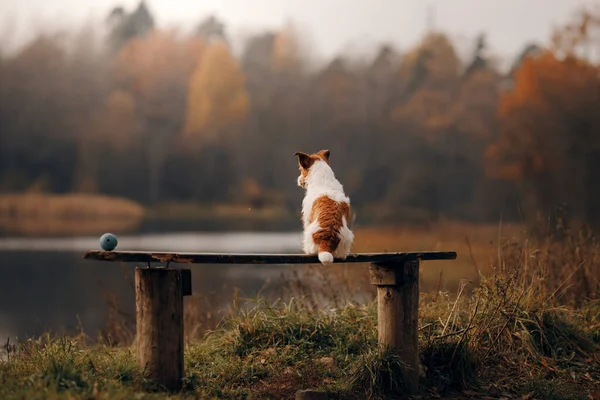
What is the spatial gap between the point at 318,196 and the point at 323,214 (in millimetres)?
184

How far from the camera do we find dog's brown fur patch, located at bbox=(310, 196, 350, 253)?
16.3 feet

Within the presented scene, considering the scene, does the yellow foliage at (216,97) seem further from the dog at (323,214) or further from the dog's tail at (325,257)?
the dog's tail at (325,257)

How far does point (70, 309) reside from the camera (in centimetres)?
1378

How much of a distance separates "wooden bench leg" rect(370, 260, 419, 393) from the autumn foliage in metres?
27.3

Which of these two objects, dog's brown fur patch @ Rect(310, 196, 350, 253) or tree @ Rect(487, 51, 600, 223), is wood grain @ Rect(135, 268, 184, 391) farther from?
tree @ Rect(487, 51, 600, 223)

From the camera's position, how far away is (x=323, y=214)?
16.8ft

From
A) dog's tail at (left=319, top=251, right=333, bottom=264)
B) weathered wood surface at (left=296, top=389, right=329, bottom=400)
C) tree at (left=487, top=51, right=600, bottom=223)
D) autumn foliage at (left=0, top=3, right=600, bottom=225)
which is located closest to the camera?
dog's tail at (left=319, top=251, right=333, bottom=264)

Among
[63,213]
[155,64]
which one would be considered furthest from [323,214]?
[155,64]

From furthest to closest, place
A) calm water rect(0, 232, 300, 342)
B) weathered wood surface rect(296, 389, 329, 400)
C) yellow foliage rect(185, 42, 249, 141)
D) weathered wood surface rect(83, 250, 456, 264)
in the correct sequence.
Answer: yellow foliage rect(185, 42, 249, 141)
calm water rect(0, 232, 300, 342)
weathered wood surface rect(296, 389, 329, 400)
weathered wood surface rect(83, 250, 456, 264)

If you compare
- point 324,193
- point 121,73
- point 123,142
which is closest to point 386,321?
point 324,193

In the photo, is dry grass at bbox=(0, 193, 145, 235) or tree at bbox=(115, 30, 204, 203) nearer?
→ dry grass at bbox=(0, 193, 145, 235)

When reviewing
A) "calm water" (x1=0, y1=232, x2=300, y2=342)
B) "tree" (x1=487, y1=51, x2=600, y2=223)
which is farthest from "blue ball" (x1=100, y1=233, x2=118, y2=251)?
"tree" (x1=487, y1=51, x2=600, y2=223)

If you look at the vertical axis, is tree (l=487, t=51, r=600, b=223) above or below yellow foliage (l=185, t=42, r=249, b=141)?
below

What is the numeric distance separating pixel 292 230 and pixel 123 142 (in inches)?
647
